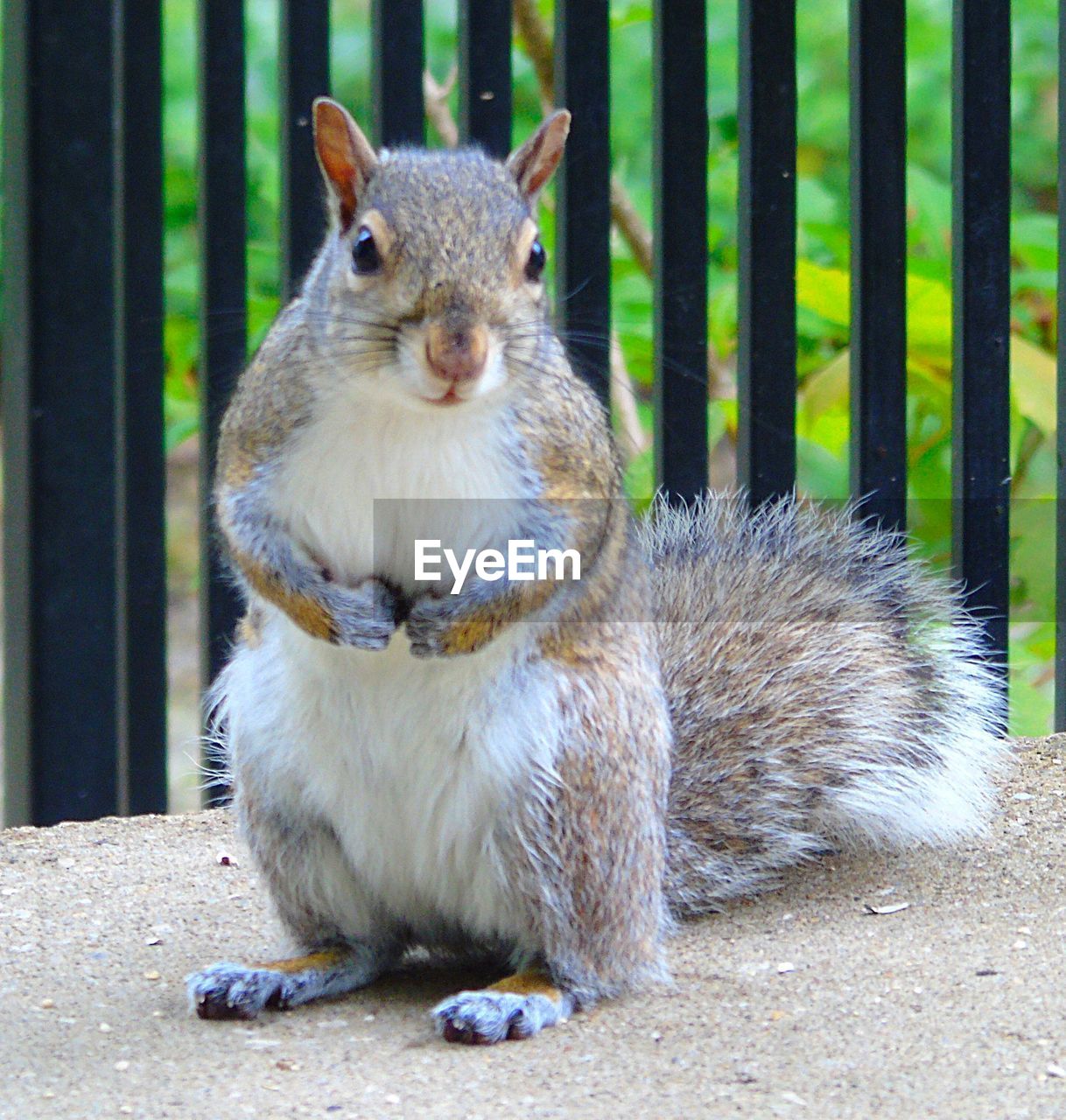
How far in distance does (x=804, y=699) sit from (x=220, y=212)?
3.68ft

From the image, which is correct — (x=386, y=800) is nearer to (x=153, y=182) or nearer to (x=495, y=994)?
(x=495, y=994)

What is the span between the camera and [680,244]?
2.74m

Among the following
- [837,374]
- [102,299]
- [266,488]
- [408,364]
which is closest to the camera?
[408,364]

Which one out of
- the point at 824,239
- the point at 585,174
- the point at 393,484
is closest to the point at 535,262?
the point at 393,484

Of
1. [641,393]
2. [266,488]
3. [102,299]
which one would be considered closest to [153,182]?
[102,299]

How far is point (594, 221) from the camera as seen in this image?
2.73 m

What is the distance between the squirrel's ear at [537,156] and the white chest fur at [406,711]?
0.86 feet

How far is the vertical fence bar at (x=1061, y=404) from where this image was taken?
2.83 m

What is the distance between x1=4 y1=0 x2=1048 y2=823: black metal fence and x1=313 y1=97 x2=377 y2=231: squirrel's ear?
0.73m

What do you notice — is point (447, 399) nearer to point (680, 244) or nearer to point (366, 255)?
point (366, 255)

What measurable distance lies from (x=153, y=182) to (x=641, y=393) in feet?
9.00

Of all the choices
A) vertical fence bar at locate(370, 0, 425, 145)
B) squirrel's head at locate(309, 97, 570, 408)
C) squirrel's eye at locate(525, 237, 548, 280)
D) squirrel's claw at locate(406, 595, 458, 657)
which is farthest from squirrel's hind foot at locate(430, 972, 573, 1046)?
vertical fence bar at locate(370, 0, 425, 145)

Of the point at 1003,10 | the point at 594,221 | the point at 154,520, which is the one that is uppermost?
the point at 1003,10

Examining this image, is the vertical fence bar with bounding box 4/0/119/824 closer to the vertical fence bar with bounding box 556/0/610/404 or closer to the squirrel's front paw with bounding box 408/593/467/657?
the vertical fence bar with bounding box 556/0/610/404
